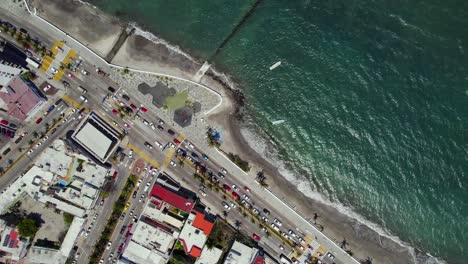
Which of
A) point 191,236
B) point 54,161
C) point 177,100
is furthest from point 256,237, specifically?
point 54,161

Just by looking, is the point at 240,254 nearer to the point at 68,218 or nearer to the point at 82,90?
→ the point at 68,218

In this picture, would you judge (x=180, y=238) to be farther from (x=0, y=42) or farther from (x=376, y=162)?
(x=0, y=42)

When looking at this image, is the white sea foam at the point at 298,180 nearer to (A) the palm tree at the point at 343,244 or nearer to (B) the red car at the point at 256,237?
(A) the palm tree at the point at 343,244

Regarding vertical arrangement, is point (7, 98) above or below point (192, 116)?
below

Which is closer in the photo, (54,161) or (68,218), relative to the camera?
(54,161)

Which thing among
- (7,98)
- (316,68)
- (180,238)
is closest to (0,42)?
(7,98)

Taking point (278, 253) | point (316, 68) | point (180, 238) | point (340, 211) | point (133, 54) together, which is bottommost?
point (180, 238)

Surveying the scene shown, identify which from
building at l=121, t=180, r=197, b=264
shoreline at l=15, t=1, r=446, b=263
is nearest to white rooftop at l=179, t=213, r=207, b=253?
building at l=121, t=180, r=197, b=264
